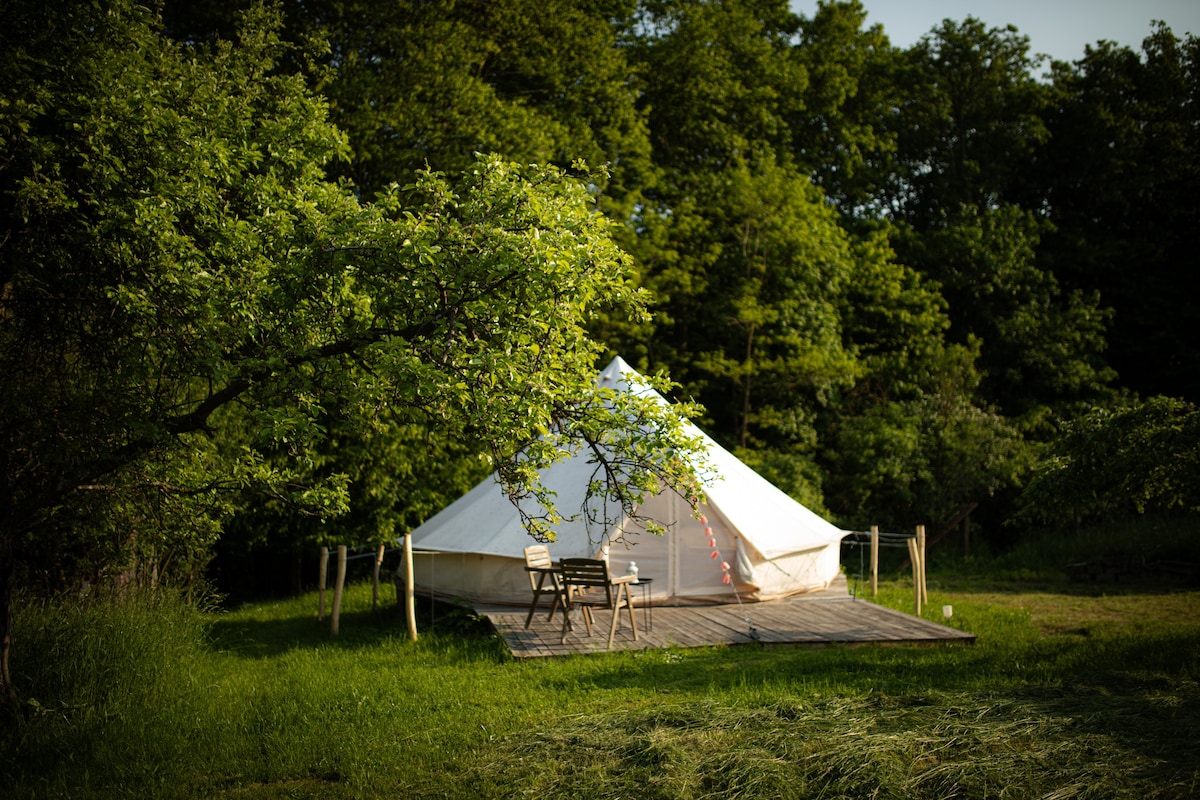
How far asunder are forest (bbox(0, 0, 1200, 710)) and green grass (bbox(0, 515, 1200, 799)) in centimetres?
95

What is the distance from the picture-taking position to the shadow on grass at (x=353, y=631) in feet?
29.7

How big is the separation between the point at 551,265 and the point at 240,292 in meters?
1.90

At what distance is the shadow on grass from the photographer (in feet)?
29.7

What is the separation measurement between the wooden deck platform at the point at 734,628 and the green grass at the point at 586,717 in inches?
10.1

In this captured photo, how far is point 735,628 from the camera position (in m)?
9.27

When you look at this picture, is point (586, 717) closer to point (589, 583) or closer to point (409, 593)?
point (589, 583)

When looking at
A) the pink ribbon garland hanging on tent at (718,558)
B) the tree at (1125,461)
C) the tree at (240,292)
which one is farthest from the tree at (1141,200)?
the tree at (240,292)

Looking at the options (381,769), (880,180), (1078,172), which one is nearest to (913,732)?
(381,769)

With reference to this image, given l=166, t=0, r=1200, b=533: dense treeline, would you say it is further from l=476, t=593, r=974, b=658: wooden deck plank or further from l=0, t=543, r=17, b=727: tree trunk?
l=0, t=543, r=17, b=727: tree trunk

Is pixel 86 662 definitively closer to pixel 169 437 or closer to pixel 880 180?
pixel 169 437

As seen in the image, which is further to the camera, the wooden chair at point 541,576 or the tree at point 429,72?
the tree at point 429,72

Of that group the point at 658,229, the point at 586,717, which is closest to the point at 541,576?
the point at 586,717

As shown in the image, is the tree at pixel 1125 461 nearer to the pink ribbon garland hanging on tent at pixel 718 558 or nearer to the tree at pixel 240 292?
the pink ribbon garland hanging on tent at pixel 718 558

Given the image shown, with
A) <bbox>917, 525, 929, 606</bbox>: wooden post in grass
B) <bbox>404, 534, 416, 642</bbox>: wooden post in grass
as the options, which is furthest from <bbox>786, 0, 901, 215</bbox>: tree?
<bbox>404, 534, 416, 642</bbox>: wooden post in grass
